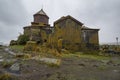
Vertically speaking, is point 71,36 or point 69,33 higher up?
point 69,33

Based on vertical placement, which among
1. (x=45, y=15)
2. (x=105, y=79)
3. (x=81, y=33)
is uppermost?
(x=45, y=15)

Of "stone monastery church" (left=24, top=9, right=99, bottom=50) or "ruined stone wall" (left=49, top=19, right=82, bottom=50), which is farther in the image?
"ruined stone wall" (left=49, top=19, right=82, bottom=50)

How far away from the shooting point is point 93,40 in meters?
35.6

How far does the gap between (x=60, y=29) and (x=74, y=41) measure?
13.0 feet

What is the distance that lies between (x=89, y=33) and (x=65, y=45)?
6875mm

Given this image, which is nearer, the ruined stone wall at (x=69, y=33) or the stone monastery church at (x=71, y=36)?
the stone monastery church at (x=71, y=36)

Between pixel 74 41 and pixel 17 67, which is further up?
pixel 74 41

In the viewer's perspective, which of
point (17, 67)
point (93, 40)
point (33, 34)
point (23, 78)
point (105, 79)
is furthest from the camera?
point (33, 34)

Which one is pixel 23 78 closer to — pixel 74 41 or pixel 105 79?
pixel 105 79

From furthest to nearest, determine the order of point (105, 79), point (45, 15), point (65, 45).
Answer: point (45, 15)
point (65, 45)
point (105, 79)

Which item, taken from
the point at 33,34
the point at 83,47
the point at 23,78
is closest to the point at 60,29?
the point at 83,47

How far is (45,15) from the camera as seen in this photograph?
46781 mm

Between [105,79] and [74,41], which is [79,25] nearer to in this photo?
[74,41]

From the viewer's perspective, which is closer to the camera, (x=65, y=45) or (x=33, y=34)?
(x=65, y=45)
